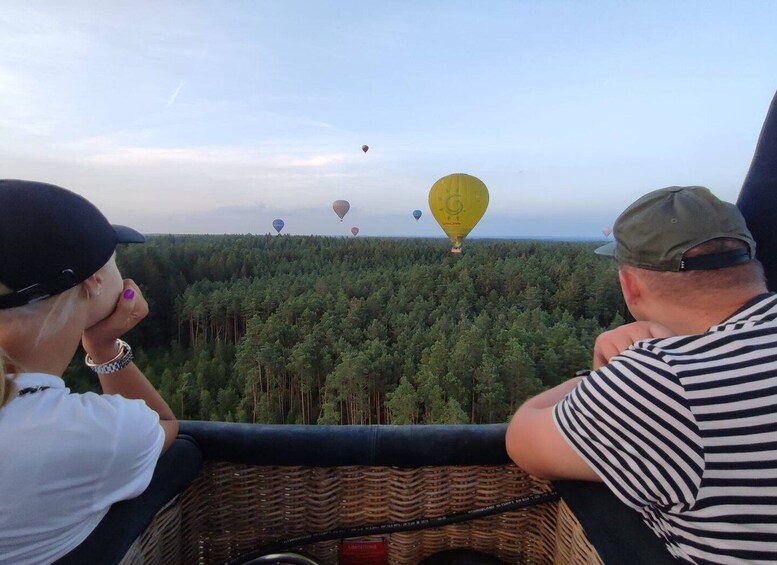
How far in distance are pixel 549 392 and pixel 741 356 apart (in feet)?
0.99

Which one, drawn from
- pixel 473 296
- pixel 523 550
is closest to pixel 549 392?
pixel 523 550

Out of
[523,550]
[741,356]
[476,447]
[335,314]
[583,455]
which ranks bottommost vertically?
[335,314]

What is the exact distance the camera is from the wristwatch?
79cm

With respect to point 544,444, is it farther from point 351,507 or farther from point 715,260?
point 351,507

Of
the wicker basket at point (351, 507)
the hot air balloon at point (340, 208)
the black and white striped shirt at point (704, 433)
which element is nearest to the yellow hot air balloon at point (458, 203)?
the hot air balloon at point (340, 208)

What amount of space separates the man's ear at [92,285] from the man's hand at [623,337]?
0.71 m

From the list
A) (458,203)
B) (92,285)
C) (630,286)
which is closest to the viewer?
(92,285)

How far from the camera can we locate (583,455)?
648 millimetres

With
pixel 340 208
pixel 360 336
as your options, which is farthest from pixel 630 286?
pixel 340 208

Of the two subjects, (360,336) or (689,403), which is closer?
(689,403)

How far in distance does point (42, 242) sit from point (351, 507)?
0.71 meters

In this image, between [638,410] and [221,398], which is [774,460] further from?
[221,398]

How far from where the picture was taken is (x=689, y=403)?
55 cm

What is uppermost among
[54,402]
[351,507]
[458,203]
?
[458,203]
